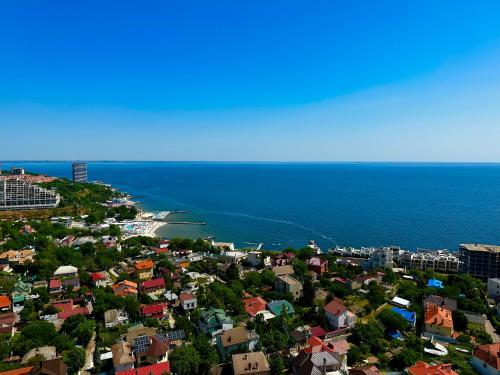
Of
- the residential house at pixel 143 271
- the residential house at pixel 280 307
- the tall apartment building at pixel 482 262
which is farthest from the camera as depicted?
the tall apartment building at pixel 482 262

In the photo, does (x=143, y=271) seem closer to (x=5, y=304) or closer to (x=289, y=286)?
(x=5, y=304)

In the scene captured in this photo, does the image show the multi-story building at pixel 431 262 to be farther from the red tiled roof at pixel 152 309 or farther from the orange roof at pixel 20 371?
the orange roof at pixel 20 371

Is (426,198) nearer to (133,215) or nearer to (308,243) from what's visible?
(308,243)

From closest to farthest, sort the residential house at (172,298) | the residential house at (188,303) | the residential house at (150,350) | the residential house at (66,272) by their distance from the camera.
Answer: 1. the residential house at (150,350)
2. the residential house at (188,303)
3. the residential house at (172,298)
4. the residential house at (66,272)

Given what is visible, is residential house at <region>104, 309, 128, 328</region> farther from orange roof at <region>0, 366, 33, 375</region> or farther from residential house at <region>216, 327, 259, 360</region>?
residential house at <region>216, 327, 259, 360</region>

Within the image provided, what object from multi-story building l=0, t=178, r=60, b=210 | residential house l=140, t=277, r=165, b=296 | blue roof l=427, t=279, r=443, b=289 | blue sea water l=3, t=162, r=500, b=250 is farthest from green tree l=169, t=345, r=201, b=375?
multi-story building l=0, t=178, r=60, b=210

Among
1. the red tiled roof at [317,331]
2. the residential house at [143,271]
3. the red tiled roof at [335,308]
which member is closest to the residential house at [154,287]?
the residential house at [143,271]

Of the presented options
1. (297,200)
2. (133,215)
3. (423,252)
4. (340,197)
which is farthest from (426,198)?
(133,215)
